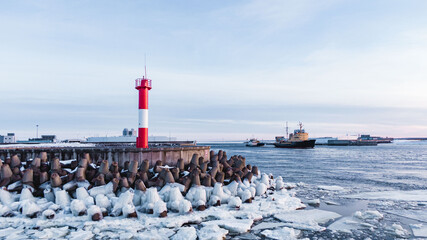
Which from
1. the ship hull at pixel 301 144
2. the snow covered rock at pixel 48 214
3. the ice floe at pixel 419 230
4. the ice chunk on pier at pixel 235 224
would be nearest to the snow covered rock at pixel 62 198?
the snow covered rock at pixel 48 214

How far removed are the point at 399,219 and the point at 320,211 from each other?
1956mm

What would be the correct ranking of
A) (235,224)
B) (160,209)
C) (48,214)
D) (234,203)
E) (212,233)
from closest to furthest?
(212,233) < (235,224) < (48,214) < (160,209) < (234,203)

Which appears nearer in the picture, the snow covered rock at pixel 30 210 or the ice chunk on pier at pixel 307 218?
the ice chunk on pier at pixel 307 218

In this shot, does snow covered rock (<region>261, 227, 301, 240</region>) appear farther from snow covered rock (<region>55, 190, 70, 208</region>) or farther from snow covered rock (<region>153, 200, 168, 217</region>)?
snow covered rock (<region>55, 190, 70, 208</region>)

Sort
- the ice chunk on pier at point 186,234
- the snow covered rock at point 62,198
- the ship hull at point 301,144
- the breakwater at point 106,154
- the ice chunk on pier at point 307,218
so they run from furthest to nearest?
1. the ship hull at point 301,144
2. the breakwater at point 106,154
3. the snow covered rock at point 62,198
4. the ice chunk on pier at point 307,218
5. the ice chunk on pier at point 186,234

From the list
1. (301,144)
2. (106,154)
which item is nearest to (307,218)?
(106,154)

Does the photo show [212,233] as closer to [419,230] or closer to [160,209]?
[160,209]

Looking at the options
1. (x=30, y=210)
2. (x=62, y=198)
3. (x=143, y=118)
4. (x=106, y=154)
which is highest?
(x=143, y=118)

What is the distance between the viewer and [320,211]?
28.3 feet

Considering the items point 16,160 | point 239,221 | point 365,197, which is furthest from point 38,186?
point 365,197

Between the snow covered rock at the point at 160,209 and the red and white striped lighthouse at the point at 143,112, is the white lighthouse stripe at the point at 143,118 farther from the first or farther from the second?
the snow covered rock at the point at 160,209

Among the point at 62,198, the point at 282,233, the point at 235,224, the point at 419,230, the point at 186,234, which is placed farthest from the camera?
the point at 62,198

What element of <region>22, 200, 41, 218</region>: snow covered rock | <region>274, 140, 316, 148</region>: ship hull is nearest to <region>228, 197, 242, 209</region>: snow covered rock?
<region>22, 200, 41, 218</region>: snow covered rock

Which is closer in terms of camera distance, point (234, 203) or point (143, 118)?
point (234, 203)
